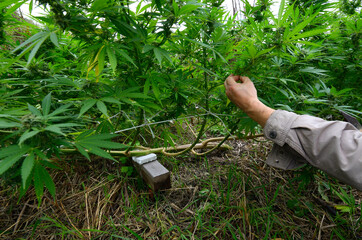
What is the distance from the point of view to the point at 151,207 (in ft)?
4.58

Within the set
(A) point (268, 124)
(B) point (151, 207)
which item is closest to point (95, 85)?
(A) point (268, 124)

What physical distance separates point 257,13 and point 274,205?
1.30m

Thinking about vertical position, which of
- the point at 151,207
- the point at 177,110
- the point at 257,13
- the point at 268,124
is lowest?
the point at 151,207

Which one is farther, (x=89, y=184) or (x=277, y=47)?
(x=89, y=184)

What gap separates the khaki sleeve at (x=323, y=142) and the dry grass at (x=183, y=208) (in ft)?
1.84

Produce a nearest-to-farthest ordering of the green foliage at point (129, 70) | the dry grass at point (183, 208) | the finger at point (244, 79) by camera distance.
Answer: the green foliage at point (129, 70) → the finger at point (244, 79) → the dry grass at point (183, 208)

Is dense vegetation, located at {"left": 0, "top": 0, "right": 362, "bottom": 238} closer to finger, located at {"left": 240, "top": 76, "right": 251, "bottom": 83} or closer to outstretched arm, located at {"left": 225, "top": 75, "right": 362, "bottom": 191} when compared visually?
finger, located at {"left": 240, "top": 76, "right": 251, "bottom": 83}

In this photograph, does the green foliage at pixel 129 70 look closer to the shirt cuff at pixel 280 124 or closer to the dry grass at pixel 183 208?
the shirt cuff at pixel 280 124

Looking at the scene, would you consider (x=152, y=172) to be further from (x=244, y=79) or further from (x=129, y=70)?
(x=244, y=79)

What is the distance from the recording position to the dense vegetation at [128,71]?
697 millimetres

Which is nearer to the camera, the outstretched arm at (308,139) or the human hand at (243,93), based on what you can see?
the outstretched arm at (308,139)

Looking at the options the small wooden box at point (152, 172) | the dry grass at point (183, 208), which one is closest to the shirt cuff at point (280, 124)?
the dry grass at point (183, 208)

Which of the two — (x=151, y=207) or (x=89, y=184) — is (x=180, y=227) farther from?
(x=89, y=184)

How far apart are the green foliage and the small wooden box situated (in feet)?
0.73
